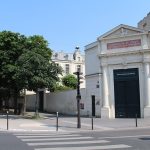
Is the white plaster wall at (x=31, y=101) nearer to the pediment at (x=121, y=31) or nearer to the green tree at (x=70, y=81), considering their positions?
the green tree at (x=70, y=81)

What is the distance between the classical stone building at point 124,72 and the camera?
33781 millimetres

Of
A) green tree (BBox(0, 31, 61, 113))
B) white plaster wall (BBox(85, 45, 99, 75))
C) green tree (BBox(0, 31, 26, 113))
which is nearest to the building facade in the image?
green tree (BBox(0, 31, 61, 113))

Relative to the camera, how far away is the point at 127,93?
34531 mm

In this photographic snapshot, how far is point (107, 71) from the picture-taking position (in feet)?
117

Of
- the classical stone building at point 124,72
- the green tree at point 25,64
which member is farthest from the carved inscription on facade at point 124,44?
the green tree at point 25,64

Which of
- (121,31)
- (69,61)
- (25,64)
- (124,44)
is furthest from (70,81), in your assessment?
(124,44)

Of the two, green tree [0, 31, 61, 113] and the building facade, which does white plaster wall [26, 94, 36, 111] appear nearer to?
green tree [0, 31, 61, 113]

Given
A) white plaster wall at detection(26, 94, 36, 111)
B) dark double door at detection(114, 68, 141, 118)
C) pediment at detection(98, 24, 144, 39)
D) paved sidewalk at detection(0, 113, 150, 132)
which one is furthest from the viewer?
white plaster wall at detection(26, 94, 36, 111)

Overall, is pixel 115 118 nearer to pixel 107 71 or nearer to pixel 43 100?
pixel 107 71

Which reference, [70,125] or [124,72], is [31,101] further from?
[70,125]

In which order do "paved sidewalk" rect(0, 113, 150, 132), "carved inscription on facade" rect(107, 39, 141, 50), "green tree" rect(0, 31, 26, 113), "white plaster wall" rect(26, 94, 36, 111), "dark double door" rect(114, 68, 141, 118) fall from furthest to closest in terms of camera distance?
"white plaster wall" rect(26, 94, 36, 111), "green tree" rect(0, 31, 26, 113), "carved inscription on facade" rect(107, 39, 141, 50), "dark double door" rect(114, 68, 141, 118), "paved sidewalk" rect(0, 113, 150, 132)

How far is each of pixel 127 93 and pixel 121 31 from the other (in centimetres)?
560

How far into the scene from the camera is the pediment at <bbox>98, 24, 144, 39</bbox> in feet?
113

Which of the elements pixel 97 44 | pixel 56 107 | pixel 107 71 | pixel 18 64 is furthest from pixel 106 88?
pixel 56 107
